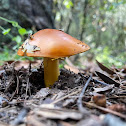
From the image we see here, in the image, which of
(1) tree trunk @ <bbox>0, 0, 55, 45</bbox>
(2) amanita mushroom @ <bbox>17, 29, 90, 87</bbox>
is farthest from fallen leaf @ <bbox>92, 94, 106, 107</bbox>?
(1) tree trunk @ <bbox>0, 0, 55, 45</bbox>

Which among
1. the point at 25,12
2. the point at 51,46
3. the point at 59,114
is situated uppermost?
the point at 25,12

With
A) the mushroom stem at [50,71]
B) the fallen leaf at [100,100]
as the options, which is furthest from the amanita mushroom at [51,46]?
the fallen leaf at [100,100]

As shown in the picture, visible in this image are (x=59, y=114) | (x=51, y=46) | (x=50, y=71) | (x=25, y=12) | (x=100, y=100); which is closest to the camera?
(x=59, y=114)

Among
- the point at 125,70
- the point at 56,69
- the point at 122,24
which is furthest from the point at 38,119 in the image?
the point at 122,24

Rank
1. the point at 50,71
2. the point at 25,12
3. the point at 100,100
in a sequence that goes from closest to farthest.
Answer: the point at 100,100, the point at 50,71, the point at 25,12

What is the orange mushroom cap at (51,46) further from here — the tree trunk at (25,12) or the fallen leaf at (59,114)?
the tree trunk at (25,12)

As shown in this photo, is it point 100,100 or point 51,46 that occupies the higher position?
point 51,46

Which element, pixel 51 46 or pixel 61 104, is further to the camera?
pixel 51 46

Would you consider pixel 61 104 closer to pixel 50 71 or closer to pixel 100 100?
pixel 100 100

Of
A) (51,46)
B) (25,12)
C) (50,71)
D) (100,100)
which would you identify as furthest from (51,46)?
(25,12)
